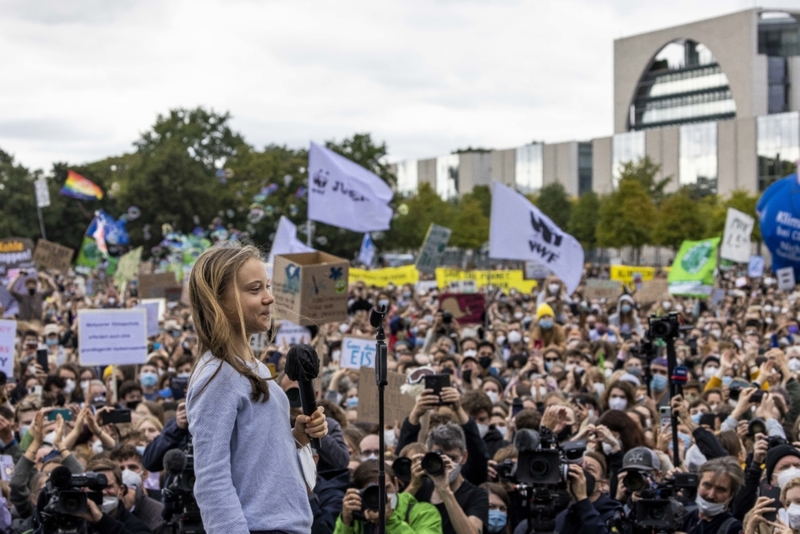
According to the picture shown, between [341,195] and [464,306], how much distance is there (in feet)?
8.62

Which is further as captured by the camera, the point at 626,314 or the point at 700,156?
the point at 700,156

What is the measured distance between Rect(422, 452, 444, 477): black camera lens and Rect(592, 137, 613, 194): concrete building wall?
88.3 meters

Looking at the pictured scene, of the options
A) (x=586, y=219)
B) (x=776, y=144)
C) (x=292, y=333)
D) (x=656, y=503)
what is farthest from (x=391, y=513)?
(x=776, y=144)

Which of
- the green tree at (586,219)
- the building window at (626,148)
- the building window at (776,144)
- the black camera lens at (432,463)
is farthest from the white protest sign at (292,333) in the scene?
the building window at (626,148)

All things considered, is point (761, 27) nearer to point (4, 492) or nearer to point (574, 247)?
point (574, 247)

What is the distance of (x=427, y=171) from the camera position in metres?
111

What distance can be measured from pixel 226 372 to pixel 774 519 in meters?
3.64

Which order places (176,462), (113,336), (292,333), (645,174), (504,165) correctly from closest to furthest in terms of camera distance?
1. (176,462)
2. (113,336)
3. (292,333)
4. (645,174)
5. (504,165)

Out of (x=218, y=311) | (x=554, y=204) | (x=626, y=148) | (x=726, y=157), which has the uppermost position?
(x=626, y=148)

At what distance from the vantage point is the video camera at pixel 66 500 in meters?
5.47

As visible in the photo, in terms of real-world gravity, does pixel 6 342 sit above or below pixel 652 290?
below

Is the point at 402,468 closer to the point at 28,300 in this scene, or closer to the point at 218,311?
the point at 218,311

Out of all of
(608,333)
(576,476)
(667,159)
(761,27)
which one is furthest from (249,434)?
(761,27)

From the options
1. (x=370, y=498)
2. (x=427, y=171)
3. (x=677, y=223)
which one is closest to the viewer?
(x=370, y=498)
